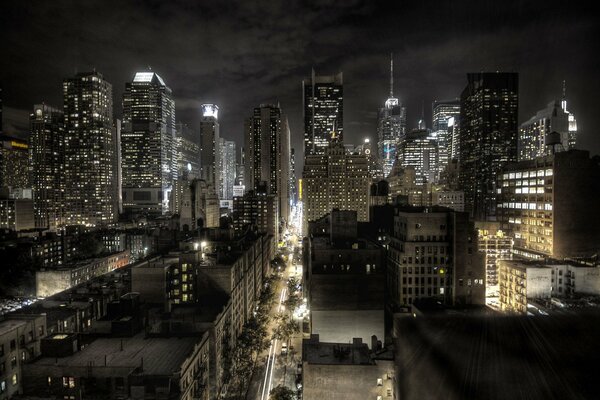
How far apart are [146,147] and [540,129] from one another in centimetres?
18776

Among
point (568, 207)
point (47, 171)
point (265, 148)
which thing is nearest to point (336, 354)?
point (568, 207)

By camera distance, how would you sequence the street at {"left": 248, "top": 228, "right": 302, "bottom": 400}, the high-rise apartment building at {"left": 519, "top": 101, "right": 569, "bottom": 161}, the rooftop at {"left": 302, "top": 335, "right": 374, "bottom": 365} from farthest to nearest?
the high-rise apartment building at {"left": 519, "top": 101, "right": 569, "bottom": 161}
the street at {"left": 248, "top": 228, "right": 302, "bottom": 400}
the rooftop at {"left": 302, "top": 335, "right": 374, "bottom": 365}

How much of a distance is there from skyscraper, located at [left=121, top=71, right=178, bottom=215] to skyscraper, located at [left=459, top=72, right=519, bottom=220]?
468 feet

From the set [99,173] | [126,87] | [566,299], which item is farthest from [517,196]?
[126,87]

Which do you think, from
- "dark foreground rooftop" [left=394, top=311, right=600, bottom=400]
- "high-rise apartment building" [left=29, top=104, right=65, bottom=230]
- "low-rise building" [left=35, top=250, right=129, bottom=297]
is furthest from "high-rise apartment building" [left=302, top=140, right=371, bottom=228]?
"high-rise apartment building" [left=29, top=104, right=65, bottom=230]

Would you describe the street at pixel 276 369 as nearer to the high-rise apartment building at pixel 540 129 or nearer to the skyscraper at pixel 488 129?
the skyscraper at pixel 488 129

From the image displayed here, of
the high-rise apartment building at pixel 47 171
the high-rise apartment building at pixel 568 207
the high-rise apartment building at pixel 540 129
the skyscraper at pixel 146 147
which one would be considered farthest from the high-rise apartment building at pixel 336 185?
the skyscraper at pixel 146 147

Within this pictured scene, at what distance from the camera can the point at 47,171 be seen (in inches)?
5074

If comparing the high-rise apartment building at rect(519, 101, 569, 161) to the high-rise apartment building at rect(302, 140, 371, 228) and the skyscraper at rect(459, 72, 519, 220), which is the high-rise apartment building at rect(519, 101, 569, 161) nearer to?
the skyscraper at rect(459, 72, 519, 220)

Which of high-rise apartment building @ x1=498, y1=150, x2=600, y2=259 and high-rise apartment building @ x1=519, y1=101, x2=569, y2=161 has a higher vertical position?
high-rise apartment building @ x1=519, y1=101, x2=569, y2=161

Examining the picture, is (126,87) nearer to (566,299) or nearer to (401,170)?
(401,170)

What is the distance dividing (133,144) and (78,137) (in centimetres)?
5087

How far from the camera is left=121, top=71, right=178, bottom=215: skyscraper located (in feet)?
568

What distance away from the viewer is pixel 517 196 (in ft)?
220
